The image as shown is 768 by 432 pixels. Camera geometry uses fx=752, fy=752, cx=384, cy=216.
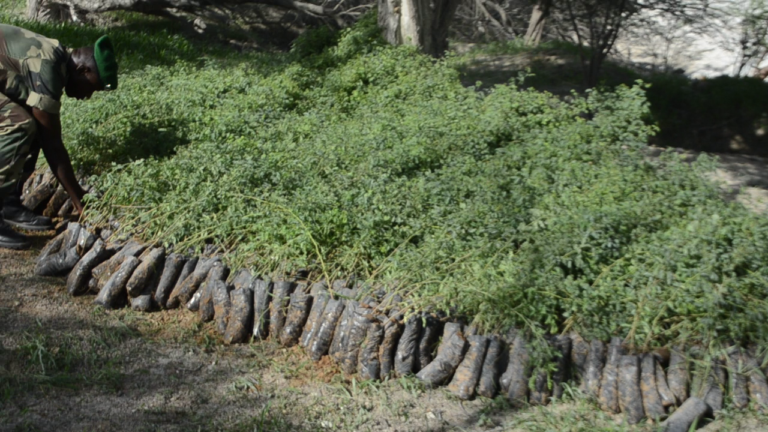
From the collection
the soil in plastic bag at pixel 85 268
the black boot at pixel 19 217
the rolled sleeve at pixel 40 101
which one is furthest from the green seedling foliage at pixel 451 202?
the rolled sleeve at pixel 40 101

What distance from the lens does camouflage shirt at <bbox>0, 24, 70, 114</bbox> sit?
5.39 metres

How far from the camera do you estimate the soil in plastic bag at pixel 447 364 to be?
14.2ft

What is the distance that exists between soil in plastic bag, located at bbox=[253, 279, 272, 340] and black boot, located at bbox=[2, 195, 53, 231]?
7.23ft

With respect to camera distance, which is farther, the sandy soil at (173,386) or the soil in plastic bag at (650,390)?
the soil in plastic bag at (650,390)

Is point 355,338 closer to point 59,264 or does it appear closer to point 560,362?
point 560,362

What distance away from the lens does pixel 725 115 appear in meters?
11.0

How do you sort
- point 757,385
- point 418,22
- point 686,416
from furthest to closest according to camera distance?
point 418,22
point 757,385
point 686,416

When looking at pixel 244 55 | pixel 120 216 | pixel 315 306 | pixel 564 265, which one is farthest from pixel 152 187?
pixel 244 55

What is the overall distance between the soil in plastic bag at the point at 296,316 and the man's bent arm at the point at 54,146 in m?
2.11

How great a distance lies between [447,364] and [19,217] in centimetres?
369

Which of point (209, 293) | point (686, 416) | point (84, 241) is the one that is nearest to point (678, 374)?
point (686, 416)

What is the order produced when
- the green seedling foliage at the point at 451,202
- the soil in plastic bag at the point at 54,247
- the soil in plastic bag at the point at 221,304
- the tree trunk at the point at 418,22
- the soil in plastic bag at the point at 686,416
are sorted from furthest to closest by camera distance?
the tree trunk at the point at 418,22 < the soil in plastic bag at the point at 54,247 < the soil in plastic bag at the point at 221,304 < the green seedling foliage at the point at 451,202 < the soil in plastic bag at the point at 686,416

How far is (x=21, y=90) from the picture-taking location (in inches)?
215

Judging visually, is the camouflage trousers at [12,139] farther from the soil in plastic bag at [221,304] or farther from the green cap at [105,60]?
the soil in plastic bag at [221,304]
